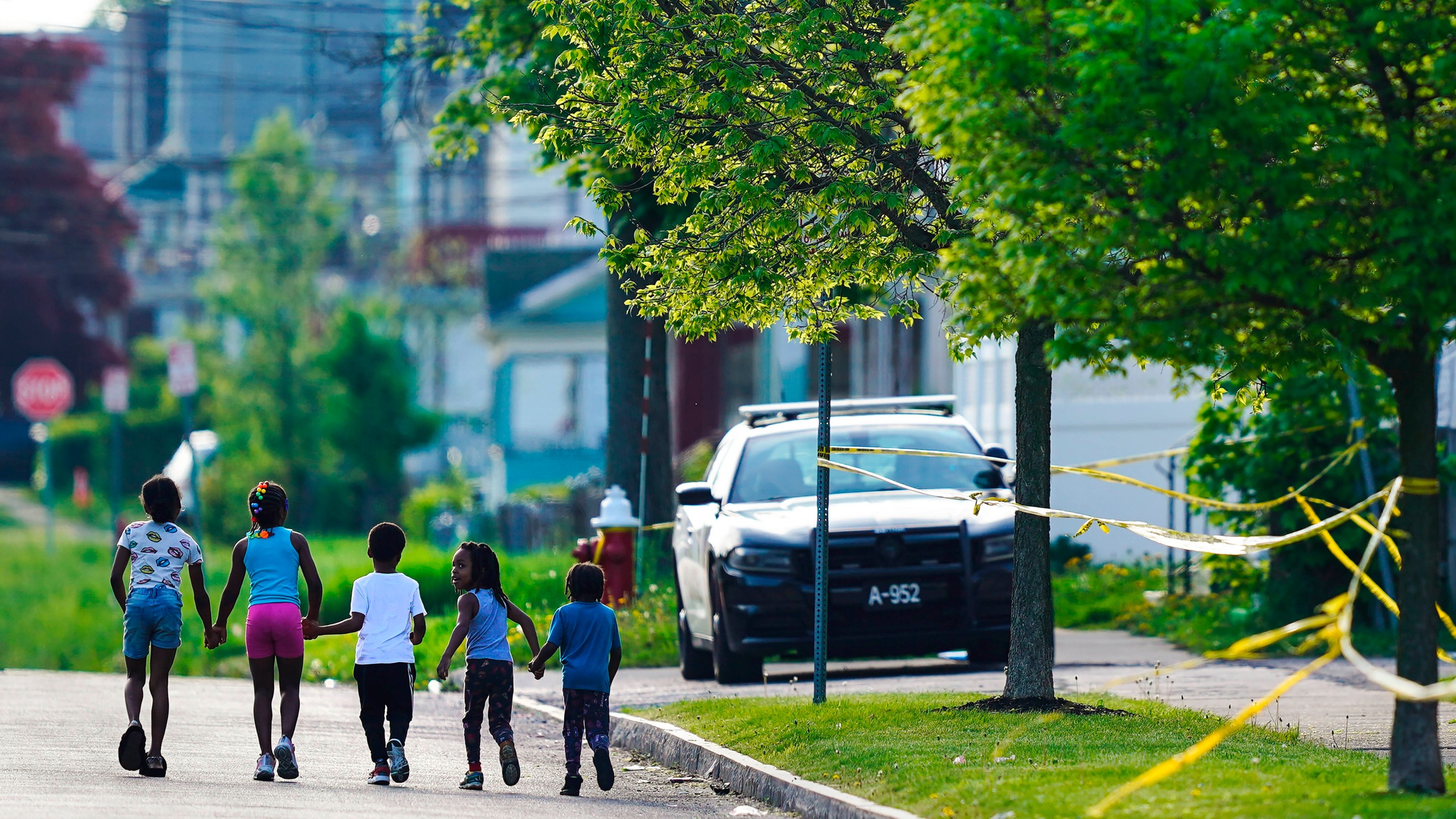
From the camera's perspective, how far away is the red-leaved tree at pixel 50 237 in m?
49.9

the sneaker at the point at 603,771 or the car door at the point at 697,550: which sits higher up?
the car door at the point at 697,550

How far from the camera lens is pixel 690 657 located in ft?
44.6

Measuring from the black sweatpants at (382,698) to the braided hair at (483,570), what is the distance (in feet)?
1.66

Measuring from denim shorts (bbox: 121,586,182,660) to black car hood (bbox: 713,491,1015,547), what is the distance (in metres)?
3.93

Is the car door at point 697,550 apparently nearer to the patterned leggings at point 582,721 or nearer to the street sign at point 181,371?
the patterned leggings at point 582,721

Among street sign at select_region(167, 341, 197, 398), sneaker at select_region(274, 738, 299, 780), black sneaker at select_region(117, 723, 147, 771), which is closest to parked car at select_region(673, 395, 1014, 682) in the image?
sneaker at select_region(274, 738, 299, 780)

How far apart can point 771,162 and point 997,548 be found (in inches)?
152

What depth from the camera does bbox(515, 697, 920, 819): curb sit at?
25.6 ft

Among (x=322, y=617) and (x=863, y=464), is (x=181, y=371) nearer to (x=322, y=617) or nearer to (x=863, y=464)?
(x=322, y=617)

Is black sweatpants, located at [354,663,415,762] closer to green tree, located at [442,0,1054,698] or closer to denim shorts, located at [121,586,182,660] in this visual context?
denim shorts, located at [121,586,182,660]

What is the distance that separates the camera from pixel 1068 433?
2216cm

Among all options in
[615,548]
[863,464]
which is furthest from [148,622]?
[615,548]

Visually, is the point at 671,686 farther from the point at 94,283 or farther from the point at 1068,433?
the point at 94,283

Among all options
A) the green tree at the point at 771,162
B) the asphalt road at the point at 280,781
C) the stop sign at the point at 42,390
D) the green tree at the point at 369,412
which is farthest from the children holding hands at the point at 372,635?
the green tree at the point at 369,412
